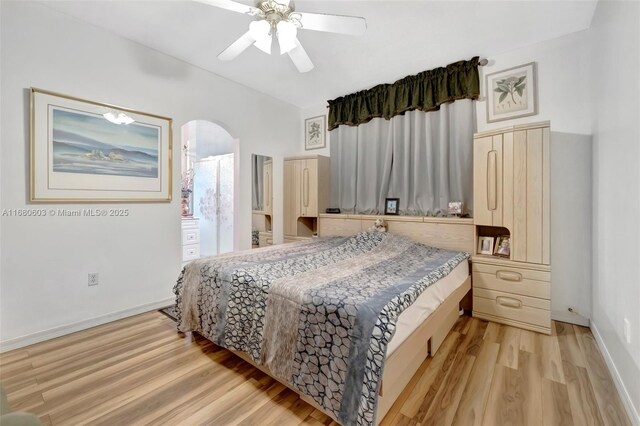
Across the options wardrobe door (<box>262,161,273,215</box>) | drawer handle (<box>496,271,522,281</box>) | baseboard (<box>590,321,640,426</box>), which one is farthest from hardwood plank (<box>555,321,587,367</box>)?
wardrobe door (<box>262,161,273,215</box>)

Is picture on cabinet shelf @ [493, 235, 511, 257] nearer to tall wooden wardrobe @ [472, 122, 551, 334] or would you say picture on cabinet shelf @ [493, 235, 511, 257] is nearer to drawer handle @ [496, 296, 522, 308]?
tall wooden wardrobe @ [472, 122, 551, 334]

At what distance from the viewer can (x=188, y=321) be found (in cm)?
218

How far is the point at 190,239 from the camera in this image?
14.4 ft

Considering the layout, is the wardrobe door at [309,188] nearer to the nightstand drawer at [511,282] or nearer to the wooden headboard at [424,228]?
the wooden headboard at [424,228]

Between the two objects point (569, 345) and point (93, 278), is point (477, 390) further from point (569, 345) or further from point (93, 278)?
point (93, 278)

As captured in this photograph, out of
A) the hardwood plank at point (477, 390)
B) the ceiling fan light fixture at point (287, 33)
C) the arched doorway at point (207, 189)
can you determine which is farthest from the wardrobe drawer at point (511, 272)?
the arched doorway at point (207, 189)

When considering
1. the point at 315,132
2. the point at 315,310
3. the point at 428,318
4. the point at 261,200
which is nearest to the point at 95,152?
the point at 261,200

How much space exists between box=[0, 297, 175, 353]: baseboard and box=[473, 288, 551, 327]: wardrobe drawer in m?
3.17

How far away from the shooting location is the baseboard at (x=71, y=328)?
6.73ft

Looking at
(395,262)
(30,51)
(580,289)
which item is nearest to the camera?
→ (30,51)

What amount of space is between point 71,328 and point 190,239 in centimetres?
216

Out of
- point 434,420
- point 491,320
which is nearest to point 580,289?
point 491,320

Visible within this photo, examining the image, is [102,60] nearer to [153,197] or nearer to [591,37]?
[153,197]

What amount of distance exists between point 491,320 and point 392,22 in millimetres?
2776
